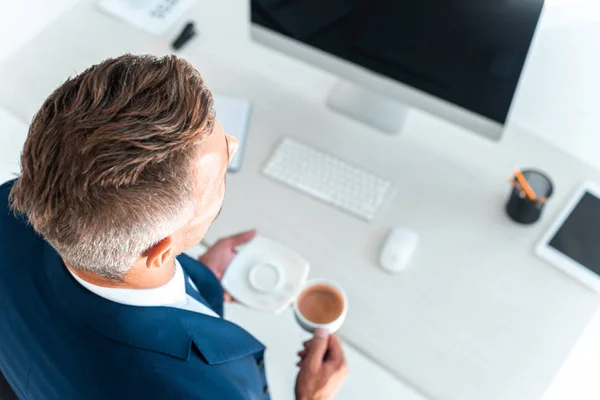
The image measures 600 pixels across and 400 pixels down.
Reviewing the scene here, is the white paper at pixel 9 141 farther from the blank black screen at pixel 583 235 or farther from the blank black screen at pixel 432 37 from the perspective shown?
the blank black screen at pixel 583 235

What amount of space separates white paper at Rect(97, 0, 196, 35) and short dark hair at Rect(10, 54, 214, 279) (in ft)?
3.21

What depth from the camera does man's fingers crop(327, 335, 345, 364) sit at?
1.25 metres

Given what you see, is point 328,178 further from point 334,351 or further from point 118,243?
point 118,243

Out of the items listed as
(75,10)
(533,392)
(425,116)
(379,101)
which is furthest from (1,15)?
(533,392)

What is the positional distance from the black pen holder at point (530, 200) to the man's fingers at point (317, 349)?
19.9 inches

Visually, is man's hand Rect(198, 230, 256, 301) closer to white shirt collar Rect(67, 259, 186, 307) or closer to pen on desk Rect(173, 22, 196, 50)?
white shirt collar Rect(67, 259, 186, 307)

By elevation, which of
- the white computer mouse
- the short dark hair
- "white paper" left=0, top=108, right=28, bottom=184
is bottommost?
"white paper" left=0, top=108, right=28, bottom=184

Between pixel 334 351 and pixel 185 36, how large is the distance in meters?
0.95

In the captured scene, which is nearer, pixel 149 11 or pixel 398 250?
pixel 398 250

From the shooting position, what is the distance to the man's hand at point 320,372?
1226 mm

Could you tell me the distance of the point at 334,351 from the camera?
1253 millimetres

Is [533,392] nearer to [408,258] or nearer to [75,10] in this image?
[408,258]

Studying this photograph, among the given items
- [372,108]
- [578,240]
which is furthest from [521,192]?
[372,108]

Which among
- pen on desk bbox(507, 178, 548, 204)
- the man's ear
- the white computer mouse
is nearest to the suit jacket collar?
the man's ear
